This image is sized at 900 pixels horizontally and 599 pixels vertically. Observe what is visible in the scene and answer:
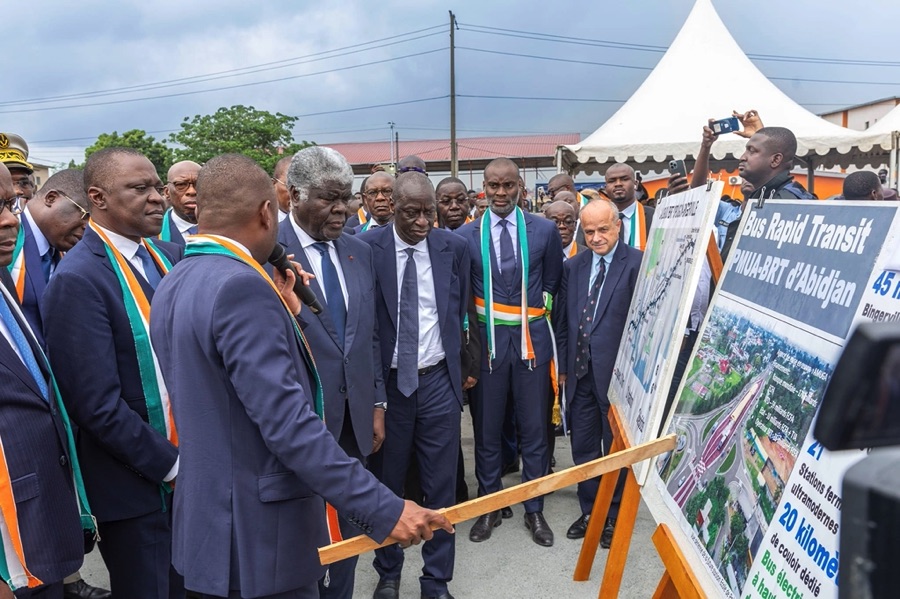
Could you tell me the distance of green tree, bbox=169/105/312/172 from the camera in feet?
133

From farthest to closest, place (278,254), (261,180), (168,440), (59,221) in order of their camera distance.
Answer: (59,221) < (168,440) < (278,254) < (261,180)

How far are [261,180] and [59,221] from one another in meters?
2.52

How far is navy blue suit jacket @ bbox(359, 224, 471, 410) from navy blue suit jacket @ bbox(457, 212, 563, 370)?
15.9 inches

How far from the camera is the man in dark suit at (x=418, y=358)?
12.8 ft

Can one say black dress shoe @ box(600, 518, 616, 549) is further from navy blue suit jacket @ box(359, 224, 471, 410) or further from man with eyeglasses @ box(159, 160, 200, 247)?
man with eyeglasses @ box(159, 160, 200, 247)

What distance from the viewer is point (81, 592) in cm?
397

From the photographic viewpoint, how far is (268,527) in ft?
6.64

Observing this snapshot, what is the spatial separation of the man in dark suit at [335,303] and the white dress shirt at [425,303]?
1.71 ft

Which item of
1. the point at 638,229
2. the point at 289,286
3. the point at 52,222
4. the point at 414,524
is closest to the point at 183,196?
the point at 52,222

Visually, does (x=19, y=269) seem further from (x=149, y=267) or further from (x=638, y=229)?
(x=638, y=229)

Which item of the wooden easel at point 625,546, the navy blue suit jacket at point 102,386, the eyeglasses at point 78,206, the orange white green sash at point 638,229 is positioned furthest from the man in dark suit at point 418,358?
the orange white green sash at point 638,229

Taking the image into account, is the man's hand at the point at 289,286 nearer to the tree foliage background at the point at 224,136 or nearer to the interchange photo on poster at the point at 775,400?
the interchange photo on poster at the point at 775,400

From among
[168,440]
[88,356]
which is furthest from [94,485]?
[88,356]

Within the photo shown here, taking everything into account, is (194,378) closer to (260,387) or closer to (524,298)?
(260,387)
